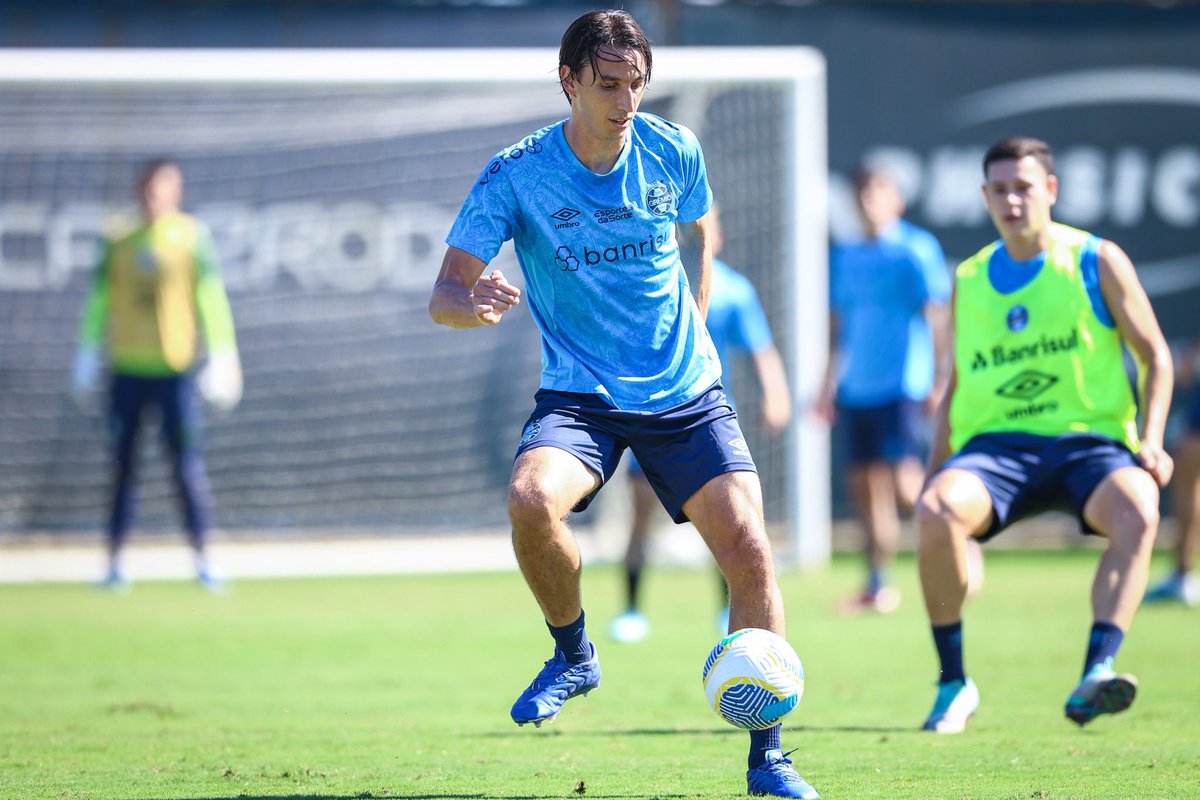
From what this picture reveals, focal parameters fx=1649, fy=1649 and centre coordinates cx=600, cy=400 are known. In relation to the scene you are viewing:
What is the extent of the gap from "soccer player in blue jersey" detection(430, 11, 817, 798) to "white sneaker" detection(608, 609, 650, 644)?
4.06 meters

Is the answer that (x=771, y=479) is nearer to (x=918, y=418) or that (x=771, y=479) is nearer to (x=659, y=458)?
→ (x=918, y=418)

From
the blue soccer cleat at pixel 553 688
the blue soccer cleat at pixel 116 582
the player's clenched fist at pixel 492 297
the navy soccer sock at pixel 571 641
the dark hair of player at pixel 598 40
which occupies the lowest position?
the blue soccer cleat at pixel 116 582

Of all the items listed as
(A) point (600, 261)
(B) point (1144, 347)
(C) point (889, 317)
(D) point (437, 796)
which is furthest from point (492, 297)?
(C) point (889, 317)

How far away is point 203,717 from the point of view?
6742 mm

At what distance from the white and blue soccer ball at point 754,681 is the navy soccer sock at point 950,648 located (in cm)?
156

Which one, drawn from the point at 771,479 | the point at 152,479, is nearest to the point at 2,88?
the point at 152,479

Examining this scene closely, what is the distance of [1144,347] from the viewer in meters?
6.25

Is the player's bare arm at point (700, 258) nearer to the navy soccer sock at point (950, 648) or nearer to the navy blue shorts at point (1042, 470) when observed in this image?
the navy blue shorts at point (1042, 470)

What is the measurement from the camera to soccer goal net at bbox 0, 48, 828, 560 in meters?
13.4

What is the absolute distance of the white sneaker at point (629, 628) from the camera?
30.6 ft

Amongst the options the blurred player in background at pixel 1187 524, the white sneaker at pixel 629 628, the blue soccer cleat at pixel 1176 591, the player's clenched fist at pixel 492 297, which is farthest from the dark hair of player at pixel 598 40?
the blue soccer cleat at pixel 1176 591

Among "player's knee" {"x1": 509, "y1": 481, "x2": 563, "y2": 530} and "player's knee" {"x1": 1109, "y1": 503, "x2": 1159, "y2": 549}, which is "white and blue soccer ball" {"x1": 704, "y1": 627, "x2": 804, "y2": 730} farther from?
"player's knee" {"x1": 1109, "y1": 503, "x2": 1159, "y2": 549}

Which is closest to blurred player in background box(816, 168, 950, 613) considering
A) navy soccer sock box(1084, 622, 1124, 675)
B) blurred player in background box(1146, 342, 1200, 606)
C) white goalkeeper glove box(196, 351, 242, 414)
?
blurred player in background box(1146, 342, 1200, 606)

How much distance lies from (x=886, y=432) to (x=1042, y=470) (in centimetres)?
467
